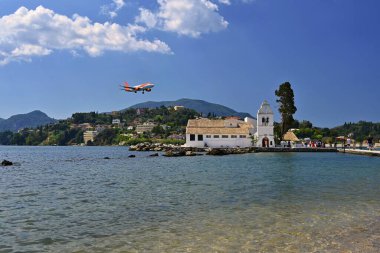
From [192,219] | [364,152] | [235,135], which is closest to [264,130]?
[235,135]

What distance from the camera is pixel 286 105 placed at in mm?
89312

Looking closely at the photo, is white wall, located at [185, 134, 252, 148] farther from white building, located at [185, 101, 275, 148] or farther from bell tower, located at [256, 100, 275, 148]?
bell tower, located at [256, 100, 275, 148]

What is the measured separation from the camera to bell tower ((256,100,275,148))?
8931 cm

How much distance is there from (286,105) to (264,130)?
7520 millimetres

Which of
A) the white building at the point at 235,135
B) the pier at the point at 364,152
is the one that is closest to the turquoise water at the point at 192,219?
the pier at the point at 364,152

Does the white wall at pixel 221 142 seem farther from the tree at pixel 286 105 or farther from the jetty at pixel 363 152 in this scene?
the jetty at pixel 363 152

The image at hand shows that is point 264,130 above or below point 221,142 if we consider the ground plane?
above

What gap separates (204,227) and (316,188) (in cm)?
1226

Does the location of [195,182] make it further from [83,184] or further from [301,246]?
[301,246]

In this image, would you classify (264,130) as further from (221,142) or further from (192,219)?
(192,219)

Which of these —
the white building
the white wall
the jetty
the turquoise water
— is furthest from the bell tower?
the turquoise water

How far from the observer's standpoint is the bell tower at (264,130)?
8931 cm

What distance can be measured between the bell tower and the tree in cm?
288

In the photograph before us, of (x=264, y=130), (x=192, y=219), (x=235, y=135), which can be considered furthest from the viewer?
(x=264, y=130)
